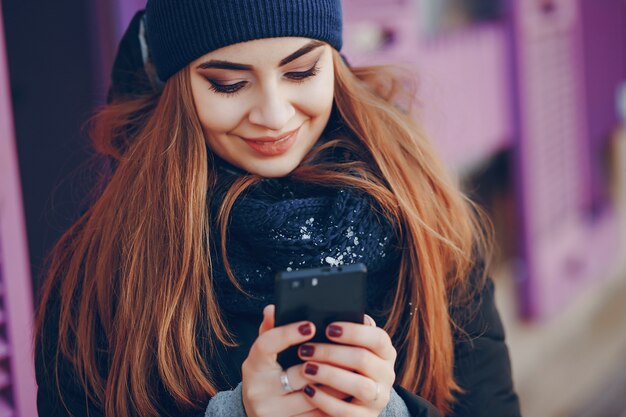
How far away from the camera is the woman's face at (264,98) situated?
1.28 metres

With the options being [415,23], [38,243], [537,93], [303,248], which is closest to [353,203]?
[303,248]

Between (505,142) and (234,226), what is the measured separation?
2514 millimetres

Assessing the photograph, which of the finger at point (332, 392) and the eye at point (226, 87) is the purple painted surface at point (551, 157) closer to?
the eye at point (226, 87)

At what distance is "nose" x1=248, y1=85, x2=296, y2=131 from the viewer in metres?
1.28

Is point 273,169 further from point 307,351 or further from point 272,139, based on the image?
point 307,351

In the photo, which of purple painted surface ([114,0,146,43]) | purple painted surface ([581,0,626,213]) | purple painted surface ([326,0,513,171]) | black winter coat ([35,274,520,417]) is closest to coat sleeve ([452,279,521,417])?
black winter coat ([35,274,520,417])

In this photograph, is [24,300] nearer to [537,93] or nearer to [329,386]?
[329,386]

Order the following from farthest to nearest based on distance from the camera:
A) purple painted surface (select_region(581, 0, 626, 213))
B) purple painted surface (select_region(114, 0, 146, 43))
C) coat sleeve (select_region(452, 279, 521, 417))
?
purple painted surface (select_region(581, 0, 626, 213)) < purple painted surface (select_region(114, 0, 146, 43)) < coat sleeve (select_region(452, 279, 521, 417))

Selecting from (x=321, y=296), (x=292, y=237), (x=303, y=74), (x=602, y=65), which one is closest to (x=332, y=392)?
(x=321, y=296)

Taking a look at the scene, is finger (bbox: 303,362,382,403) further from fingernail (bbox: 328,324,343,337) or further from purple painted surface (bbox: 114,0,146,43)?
purple painted surface (bbox: 114,0,146,43)

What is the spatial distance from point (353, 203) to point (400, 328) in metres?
0.25

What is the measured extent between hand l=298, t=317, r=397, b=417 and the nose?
1.13 feet

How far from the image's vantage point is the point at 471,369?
4.93ft

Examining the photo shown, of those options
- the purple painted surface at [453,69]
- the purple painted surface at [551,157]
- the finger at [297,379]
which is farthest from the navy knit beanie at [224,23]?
the purple painted surface at [551,157]
